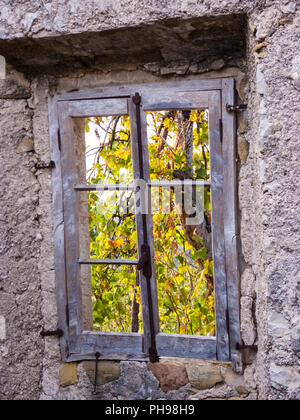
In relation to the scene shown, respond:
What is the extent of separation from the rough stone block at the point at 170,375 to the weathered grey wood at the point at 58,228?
0.49m

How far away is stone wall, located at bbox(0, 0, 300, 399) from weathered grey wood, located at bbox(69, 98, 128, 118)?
0.11 metres

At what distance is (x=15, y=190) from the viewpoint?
226 cm

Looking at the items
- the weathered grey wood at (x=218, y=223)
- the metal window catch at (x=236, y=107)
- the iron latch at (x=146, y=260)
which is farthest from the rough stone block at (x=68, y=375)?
the metal window catch at (x=236, y=107)

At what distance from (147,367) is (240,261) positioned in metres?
0.72

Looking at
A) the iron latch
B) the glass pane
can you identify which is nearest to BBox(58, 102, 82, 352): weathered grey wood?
the iron latch

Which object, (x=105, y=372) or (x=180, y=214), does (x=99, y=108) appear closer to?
(x=105, y=372)

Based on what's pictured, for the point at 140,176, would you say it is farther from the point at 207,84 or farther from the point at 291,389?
the point at 291,389

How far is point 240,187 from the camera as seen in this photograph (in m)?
2.06

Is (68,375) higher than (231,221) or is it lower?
lower

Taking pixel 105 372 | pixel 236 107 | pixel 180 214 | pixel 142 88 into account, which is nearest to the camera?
pixel 236 107

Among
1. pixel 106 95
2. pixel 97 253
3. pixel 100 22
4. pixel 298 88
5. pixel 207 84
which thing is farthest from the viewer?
Result: pixel 97 253

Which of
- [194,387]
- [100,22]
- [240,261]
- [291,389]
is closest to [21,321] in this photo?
[194,387]

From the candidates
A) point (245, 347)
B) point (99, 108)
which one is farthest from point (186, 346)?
point (99, 108)

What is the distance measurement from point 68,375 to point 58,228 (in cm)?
77
